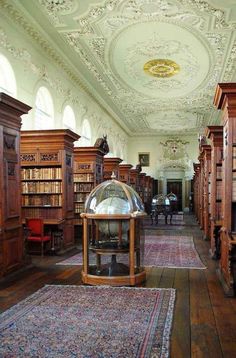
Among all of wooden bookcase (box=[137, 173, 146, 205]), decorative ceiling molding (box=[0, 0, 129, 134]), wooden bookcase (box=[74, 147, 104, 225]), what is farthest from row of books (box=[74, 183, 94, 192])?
wooden bookcase (box=[137, 173, 146, 205])

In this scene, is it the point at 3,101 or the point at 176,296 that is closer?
the point at 176,296

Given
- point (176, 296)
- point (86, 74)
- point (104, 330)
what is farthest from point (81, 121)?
point (104, 330)

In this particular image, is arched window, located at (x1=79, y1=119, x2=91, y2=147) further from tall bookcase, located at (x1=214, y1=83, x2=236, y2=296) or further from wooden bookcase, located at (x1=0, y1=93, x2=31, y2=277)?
tall bookcase, located at (x1=214, y1=83, x2=236, y2=296)

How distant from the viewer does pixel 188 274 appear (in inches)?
250

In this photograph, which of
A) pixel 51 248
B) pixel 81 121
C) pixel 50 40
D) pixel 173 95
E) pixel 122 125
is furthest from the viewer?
pixel 122 125

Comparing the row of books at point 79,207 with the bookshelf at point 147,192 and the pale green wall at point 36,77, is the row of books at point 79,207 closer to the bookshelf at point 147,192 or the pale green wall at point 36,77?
the pale green wall at point 36,77

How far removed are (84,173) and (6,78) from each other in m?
3.33

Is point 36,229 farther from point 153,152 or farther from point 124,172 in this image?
point 153,152

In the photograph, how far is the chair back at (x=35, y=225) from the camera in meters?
7.88

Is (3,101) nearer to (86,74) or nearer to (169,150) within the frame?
(86,74)

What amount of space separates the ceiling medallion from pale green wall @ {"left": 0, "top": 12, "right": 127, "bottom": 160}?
8.86ft

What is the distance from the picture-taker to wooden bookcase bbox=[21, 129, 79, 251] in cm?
862

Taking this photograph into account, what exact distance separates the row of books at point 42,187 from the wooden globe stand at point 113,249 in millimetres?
2734

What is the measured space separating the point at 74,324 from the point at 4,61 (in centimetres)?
666
